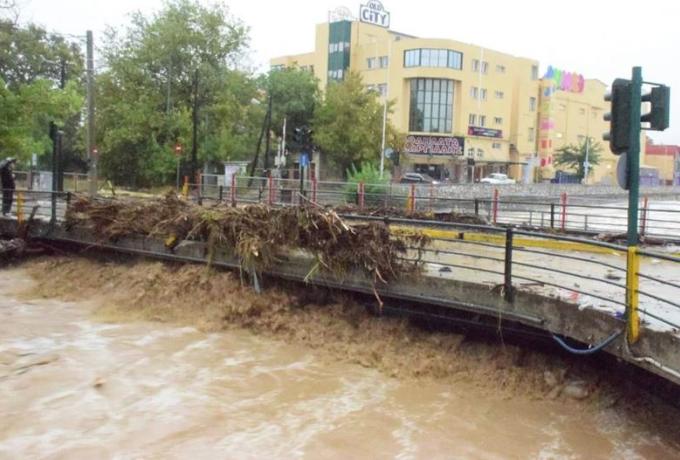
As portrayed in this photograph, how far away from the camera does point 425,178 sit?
6047 cm

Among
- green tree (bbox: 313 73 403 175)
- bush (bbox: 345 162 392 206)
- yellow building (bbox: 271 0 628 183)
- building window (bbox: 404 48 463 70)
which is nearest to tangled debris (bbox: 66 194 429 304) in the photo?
bush (bbox: 345 162 392 206)

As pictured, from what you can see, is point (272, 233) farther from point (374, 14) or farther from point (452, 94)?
point (374, 14)

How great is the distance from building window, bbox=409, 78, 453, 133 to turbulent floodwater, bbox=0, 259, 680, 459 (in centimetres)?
6116

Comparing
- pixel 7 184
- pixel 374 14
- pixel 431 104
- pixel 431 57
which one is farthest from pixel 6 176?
pixel 374 14

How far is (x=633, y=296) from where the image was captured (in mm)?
6262

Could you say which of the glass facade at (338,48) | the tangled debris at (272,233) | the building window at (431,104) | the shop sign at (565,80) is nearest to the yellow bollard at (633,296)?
the tangled debris at (272,233)

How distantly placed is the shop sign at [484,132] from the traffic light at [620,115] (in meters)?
66.6

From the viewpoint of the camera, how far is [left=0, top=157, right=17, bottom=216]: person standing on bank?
1600 cm

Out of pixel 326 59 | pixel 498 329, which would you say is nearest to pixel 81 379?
pixel 498 329

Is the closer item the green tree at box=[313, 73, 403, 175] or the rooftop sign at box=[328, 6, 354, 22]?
the green tree at box=[313, 73, 403, 175]

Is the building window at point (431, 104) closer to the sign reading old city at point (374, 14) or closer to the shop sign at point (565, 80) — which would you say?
the sign reading old city at point (374, 14)

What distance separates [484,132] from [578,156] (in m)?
15.3

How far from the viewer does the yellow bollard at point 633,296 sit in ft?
20.5

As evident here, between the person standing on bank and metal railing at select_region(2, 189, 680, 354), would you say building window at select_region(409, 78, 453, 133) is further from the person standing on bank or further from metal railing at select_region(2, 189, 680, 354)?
the person standing on bank
